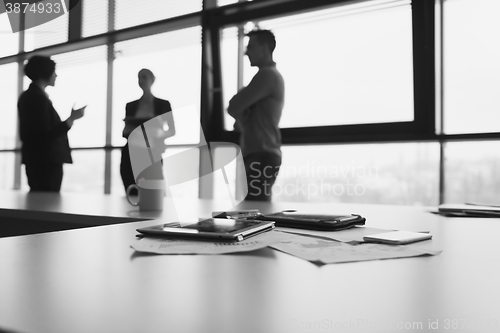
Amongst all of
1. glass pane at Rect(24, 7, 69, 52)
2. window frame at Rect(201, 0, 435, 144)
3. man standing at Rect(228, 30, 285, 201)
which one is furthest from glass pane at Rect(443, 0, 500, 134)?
glass pane at Rect(24, 7, 69, 52)

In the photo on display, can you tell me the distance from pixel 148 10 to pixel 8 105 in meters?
2.66

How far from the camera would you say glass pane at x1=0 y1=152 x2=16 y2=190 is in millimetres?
5586

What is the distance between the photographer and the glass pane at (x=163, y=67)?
408 cm

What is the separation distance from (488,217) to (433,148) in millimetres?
1912

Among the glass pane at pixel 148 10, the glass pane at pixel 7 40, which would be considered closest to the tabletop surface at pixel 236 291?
the glass pane at pixel 148 10

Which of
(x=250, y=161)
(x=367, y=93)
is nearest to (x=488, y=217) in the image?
(x=250, y=161)

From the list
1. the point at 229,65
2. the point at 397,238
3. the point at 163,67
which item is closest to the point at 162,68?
the point at 163,67

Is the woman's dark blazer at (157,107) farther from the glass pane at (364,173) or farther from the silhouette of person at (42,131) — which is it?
the glass pane at (364,173)

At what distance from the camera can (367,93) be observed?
10.5ft

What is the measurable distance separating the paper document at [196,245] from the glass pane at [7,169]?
5563 millimetres

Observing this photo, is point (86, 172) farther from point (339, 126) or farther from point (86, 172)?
point (339, 126)

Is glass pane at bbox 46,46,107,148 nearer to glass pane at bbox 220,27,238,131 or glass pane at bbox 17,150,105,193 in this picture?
glass pane at bbox 17,150,105,193

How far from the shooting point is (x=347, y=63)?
3.28m

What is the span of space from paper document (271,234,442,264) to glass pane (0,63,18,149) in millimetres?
5764
